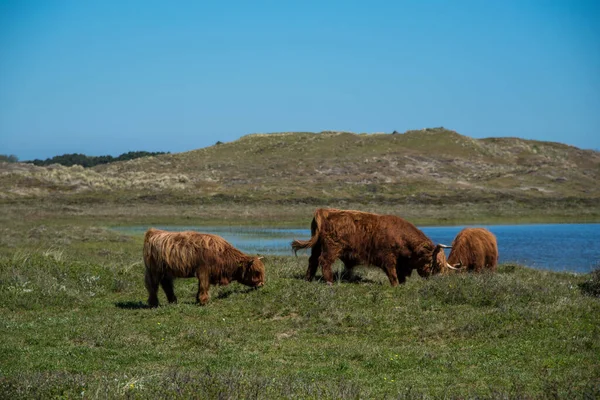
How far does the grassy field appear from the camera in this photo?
8.05 m

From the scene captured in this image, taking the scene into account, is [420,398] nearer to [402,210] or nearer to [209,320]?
[209,320]

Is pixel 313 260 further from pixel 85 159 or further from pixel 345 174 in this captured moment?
pixel 85 159

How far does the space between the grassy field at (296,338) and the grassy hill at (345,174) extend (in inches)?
1706

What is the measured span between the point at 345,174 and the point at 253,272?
6746cm

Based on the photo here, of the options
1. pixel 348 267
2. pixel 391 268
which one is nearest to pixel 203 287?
pixel 348 267

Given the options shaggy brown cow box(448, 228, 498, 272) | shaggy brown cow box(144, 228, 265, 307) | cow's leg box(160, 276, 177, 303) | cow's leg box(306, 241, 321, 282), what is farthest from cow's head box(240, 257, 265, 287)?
shaggy brown cow box(448, 228, 498, 272)

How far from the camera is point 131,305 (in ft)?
49.7

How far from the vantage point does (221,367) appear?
965 cm

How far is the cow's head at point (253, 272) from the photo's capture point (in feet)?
49.0

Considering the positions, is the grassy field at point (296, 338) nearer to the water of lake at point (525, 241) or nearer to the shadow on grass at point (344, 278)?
the shadow on grass at point (344, 278)

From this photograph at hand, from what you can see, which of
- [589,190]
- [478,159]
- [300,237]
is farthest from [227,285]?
[478,159]

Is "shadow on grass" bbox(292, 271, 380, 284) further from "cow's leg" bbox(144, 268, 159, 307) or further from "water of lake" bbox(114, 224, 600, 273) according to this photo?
"water of lake" bbox(114, 224, 600, 273)

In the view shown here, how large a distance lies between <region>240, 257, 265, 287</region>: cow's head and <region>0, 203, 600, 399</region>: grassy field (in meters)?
0.29

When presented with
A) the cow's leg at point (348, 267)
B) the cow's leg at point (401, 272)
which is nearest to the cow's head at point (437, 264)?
the cow's leg at point (401, 272)
